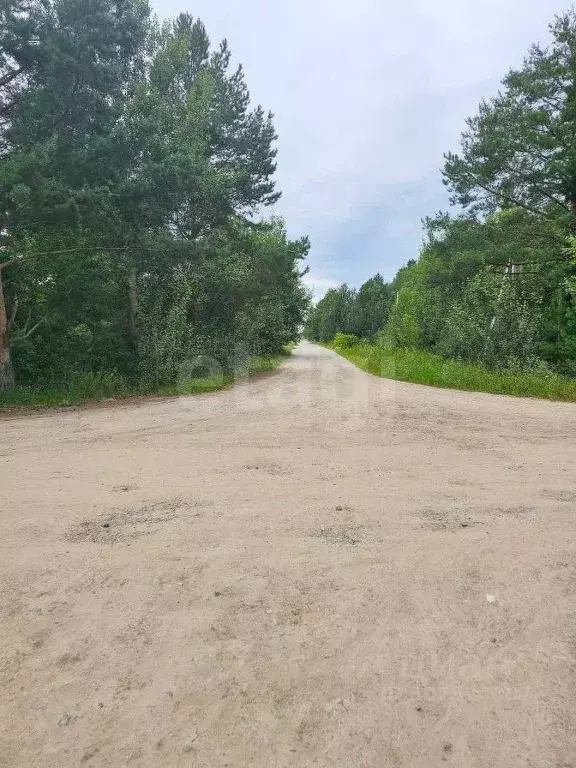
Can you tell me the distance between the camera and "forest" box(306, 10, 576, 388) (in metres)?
14.8

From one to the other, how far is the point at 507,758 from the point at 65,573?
7.98 feet

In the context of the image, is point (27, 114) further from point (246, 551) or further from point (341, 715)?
point (341, 715)

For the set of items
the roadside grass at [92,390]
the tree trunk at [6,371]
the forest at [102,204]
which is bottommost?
the roadside grass at [92,390]

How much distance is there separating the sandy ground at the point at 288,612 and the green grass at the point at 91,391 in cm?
505

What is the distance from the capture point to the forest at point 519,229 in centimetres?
1480

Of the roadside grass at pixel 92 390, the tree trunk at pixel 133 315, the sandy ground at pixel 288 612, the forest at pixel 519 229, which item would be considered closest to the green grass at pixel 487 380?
the forest at pixel 519 229

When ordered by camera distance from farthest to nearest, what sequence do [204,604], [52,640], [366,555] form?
[366,555], [204,604], [52,640]

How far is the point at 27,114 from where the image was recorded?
963 cm

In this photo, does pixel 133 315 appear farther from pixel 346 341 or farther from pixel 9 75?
pixel 346 341

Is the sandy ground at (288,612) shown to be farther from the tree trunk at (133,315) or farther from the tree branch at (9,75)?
the tree branch at (9,75)

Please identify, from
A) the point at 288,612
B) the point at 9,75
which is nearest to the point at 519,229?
the point at 9,75

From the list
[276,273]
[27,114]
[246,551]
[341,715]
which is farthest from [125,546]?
[276,273]

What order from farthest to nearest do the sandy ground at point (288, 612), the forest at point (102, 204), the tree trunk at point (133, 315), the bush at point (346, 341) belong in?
the bush at point (346, 341)
the tree trunk at point (133, 315)
the forest at point (102, 204)
the sandy ground at point (288, 612)

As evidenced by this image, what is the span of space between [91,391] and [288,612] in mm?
9407
